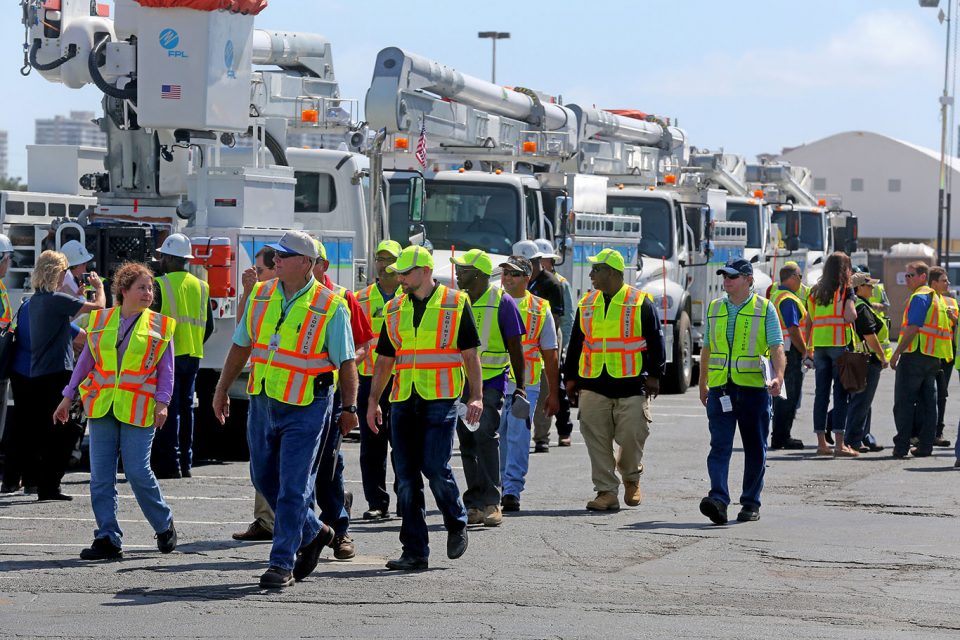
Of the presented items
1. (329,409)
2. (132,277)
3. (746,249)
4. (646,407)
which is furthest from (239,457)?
(746,249)

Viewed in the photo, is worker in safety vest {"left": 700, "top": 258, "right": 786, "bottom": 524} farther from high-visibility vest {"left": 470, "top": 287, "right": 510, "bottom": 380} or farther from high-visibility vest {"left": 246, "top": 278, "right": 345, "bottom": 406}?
high-visibility vest {"left": 246, "top": 278, "right": 345, "bottom": 406}

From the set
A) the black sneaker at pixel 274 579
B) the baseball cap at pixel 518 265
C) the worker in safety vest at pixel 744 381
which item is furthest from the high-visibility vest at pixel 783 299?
the black sneaker at pixel 274 579

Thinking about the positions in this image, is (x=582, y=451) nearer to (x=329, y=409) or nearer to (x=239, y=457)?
(x=239, y=457)

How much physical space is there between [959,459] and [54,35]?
8.42m

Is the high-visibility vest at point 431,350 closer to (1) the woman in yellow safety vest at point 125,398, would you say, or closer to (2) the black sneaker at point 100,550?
(1) the woman in yellow safety vest at point 125,398

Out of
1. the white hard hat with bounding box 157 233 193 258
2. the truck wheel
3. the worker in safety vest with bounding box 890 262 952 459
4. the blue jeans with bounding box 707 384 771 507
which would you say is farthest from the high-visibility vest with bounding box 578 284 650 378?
the truck wheel

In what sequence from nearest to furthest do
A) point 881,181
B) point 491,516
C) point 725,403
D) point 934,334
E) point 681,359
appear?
→ point 491,516, point 725,403, point 934,334, point 681,359, point 881,181

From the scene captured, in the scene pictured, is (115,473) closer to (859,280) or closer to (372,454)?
(372,454)

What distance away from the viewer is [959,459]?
15062 mm

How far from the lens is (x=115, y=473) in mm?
9570

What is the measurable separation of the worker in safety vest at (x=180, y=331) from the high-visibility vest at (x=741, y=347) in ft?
12.8

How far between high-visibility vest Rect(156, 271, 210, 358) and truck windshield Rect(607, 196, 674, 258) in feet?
36.3

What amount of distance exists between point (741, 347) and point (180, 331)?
14.1 ft

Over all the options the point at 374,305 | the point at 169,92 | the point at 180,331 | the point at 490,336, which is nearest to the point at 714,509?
the point at 490,336
